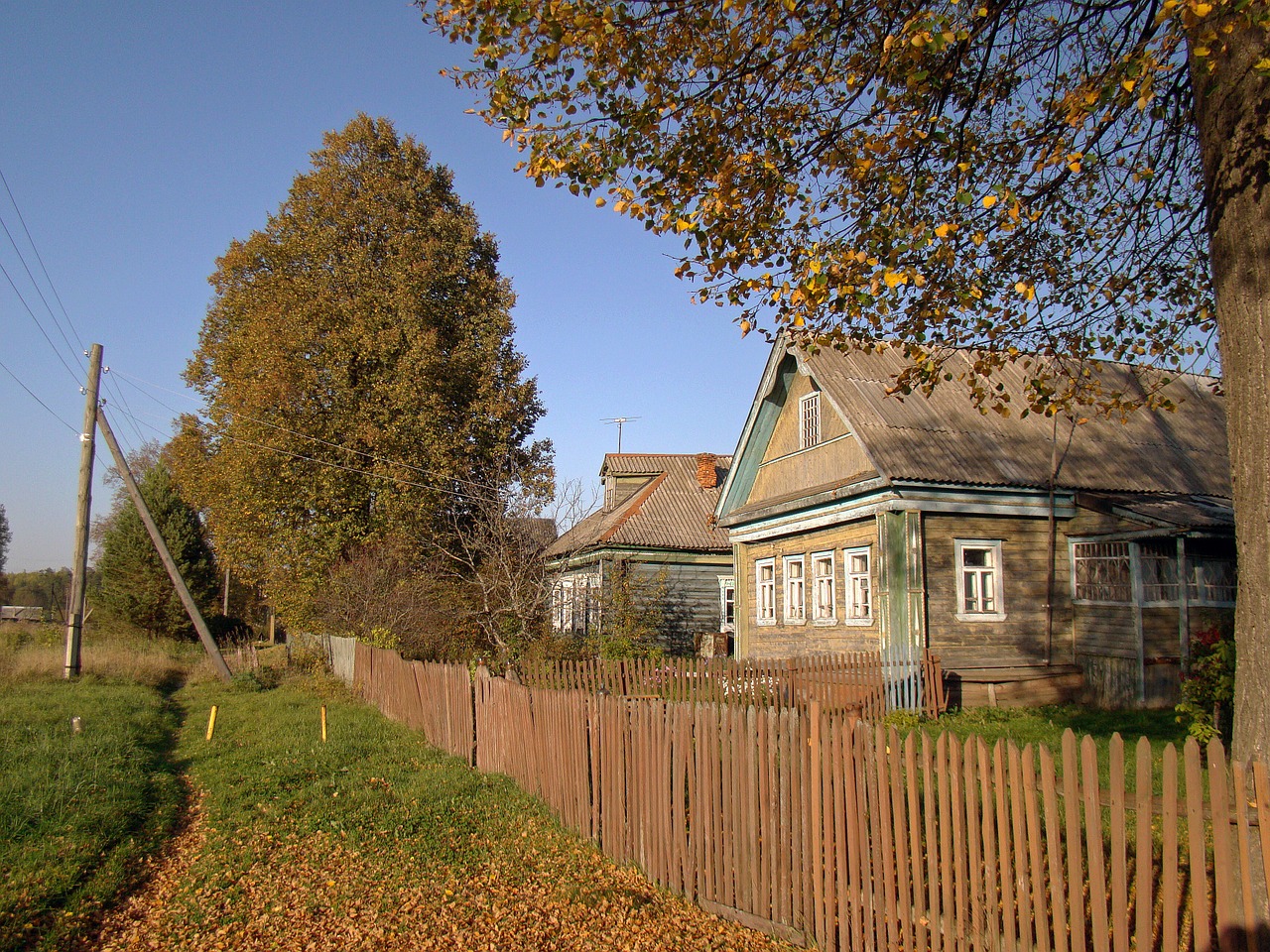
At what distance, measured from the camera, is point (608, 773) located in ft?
23.4

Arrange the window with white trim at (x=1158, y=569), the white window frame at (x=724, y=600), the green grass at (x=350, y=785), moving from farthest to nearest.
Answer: the white window frame at (x=724, y=600) → the window with white trim at (x=1158, y=569) → the green grass at (x=350, y=785)

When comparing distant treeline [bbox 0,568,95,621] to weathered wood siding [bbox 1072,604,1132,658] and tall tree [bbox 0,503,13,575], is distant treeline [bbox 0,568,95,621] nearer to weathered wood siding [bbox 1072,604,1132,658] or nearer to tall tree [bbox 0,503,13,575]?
tall tree [bbox 0,503,13,575]

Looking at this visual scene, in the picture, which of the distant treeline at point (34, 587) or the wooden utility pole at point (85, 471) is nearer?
the wooden utility pole at point (85, 471)

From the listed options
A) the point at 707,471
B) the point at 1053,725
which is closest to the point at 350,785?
the point at 1053,725

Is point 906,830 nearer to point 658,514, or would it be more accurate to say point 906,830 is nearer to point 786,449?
point 786,449

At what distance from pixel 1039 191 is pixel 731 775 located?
5582 mm

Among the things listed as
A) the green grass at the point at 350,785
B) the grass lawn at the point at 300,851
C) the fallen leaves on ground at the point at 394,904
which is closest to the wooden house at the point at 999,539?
the grass lawn at the point at 300,851

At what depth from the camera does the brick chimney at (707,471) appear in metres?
28.2

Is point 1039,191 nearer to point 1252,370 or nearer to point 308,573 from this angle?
point 1252,370

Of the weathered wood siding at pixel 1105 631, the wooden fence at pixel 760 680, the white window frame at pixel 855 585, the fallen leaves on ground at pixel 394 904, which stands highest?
the white window frame at pixel 855 585

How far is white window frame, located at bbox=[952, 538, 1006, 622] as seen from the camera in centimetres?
1473

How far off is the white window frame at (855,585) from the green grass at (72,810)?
35.6 feet

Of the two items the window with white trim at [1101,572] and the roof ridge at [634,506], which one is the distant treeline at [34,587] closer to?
the roof ridge at [634,506]

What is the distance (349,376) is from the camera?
24.4 meters
